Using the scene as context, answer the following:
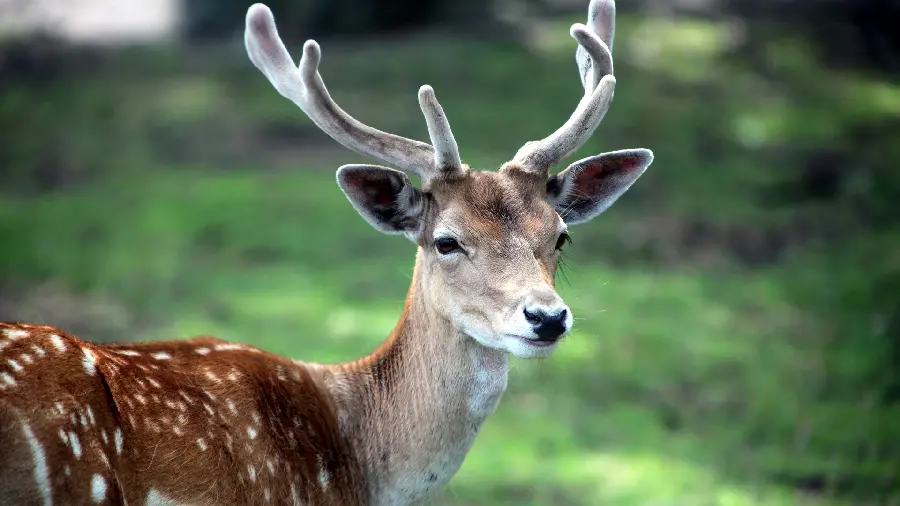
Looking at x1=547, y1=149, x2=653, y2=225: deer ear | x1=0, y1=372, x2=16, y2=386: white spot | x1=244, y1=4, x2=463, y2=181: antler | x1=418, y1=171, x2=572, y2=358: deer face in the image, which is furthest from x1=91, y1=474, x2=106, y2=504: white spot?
x1=547, y1=149, x2=653, y2=225: deer ear

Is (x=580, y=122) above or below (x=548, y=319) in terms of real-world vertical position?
above

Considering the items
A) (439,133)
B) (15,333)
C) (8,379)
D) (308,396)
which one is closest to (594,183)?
(439,133)

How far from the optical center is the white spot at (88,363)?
12.8 feet

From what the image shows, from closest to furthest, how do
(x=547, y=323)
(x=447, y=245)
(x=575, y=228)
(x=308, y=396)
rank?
(x=547, y=323), (x=447, y=245), (x=308, y=396), (x=575, y=228)

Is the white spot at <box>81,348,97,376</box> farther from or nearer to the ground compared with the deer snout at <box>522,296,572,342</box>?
nearer to the ground

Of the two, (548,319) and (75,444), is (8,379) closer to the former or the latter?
(75,444)

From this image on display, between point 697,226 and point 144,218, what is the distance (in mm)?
5483

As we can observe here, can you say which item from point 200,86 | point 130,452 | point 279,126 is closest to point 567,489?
point 130,452

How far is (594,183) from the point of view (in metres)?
5.33

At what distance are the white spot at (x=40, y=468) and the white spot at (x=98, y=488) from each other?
0.15m

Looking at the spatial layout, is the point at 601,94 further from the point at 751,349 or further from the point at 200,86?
the point at 200,86

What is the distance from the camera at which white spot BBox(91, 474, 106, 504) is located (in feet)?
12.0

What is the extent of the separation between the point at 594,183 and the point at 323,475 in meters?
1.73

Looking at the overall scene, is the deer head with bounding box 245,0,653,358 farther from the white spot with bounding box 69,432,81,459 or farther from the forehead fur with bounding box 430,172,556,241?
the white spot with bounding box 69,432,81,459
